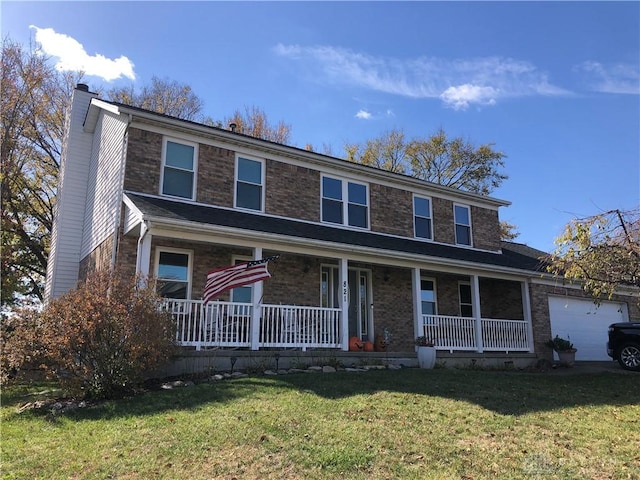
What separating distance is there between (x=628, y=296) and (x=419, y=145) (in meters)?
17.3

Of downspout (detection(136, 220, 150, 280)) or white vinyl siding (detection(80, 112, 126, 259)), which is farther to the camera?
white vinyl siding (detection(80, 112, 126, 259))

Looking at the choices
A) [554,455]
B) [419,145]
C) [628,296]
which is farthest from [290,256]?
[419,145]

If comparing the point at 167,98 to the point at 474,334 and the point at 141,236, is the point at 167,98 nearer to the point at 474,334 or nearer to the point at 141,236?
the point at 141,236

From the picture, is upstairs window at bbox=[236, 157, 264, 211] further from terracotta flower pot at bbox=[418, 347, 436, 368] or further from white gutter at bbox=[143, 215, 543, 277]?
terracotta flower pot at bbox=[418, 347, 436, 368]

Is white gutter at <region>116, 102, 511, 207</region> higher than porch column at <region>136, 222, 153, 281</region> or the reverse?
higher

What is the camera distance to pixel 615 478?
489 centimetres

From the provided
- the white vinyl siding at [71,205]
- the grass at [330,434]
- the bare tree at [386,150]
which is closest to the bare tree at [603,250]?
the grass at [330,434]

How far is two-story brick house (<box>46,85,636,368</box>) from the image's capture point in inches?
441

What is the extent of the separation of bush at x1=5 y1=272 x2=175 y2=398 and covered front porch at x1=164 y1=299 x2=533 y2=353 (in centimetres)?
128

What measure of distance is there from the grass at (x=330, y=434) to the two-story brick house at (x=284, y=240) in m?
A: 3.11

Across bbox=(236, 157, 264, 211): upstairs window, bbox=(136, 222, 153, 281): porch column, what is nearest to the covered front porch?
bbox=(136, 222, 153, 281): porch column

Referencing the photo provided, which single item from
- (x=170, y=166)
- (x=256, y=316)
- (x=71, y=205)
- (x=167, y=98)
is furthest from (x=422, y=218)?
(x=167, y=98)

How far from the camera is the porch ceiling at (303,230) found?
35.6 feet

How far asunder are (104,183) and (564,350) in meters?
14.1
